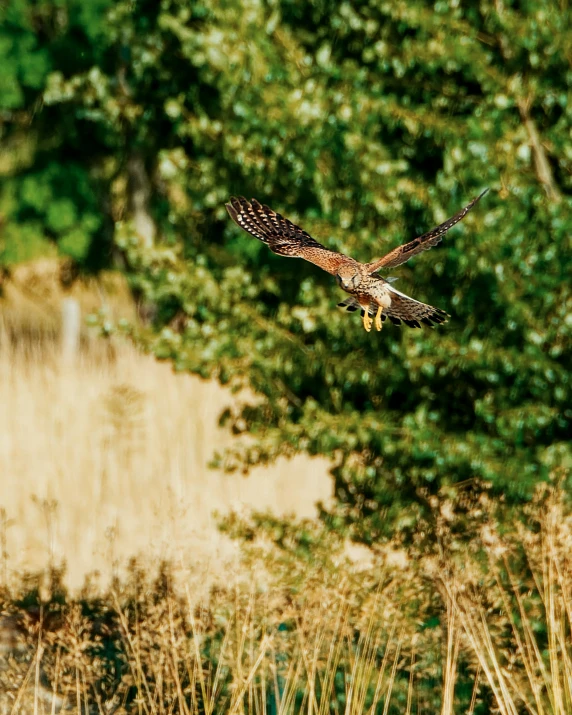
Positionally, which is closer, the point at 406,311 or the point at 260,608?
the point at 406,311

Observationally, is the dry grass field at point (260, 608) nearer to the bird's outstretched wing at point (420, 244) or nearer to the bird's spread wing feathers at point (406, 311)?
the bird's spread wing feathers at point (406, 311)

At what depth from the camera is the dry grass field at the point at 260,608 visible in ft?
15.3

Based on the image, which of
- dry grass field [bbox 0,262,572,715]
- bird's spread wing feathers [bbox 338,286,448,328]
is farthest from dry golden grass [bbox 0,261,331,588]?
bird's spread wing feathers [bbox 338,286,448,328]

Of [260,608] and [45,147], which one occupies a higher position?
[45,147]

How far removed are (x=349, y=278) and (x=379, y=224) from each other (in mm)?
1875

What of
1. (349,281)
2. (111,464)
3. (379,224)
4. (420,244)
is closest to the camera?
(420,244)

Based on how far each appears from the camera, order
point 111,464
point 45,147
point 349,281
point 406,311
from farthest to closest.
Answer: point 45,147, point 111,464, point 406,311, point 349,281

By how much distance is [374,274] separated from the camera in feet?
14.3

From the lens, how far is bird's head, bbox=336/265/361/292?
4.11 meters

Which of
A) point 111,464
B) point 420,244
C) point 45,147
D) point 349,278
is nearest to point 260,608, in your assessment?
point 349,278

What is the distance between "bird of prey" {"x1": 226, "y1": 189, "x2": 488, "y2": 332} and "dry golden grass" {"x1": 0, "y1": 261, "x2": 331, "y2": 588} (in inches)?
98.9

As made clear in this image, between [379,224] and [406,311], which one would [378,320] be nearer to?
[406,311]

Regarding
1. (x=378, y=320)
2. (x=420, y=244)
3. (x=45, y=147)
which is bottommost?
(x=378, y=320)

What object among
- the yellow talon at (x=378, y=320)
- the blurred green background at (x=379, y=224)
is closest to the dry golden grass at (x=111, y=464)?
the blurred green background at (x=379, y=224)
